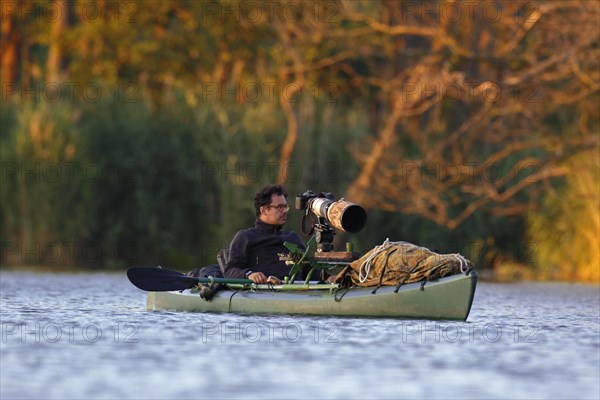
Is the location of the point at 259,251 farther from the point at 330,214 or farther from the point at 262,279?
the point at 330,214

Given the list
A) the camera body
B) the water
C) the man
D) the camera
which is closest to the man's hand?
the man

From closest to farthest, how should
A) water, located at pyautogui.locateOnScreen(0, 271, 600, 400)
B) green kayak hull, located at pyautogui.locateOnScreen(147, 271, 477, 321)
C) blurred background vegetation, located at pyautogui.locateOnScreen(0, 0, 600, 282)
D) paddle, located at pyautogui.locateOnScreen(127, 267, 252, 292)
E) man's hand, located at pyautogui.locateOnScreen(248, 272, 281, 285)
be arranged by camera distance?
water, located at pyautogui.locateOnScreen(0, 271, 600, 400), green kayak hull, located at pyautogui.locateOnScreen(147, 271, 477, 321), man's hand, located at pyautogui.locateOnScreen(248, 272, 281, 285), paddle, located at pyautogui.locateOnScreen(127, 267, 252, 292), blurred background vegetation, located at pyautogui.locateOnScreen(0, 0, 600, 282)

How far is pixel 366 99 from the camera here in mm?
33844

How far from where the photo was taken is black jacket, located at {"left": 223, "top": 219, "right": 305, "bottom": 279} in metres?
17.2

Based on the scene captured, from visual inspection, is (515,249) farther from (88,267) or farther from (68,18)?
(68,18)

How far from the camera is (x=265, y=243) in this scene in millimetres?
17250

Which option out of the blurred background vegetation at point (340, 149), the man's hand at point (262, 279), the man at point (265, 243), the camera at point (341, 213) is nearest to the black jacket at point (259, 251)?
the man at point (265, 243)

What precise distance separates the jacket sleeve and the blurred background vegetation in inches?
377

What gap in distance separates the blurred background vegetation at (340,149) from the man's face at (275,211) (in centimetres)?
938

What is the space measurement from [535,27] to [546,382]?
1904 cm

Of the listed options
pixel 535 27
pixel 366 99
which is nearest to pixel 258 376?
pixel 535 27

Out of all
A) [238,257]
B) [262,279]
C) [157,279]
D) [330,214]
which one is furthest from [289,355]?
[157,279]

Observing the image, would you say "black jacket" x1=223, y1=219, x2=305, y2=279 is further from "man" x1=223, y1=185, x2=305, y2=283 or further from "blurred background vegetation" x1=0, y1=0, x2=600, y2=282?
"blurred background vegetation" x1=0, y1=0, x2=600, y2=282

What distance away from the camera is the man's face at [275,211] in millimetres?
17172
